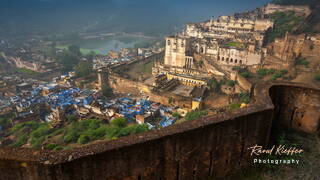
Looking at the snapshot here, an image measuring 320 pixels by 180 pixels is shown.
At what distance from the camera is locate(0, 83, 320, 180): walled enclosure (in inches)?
186

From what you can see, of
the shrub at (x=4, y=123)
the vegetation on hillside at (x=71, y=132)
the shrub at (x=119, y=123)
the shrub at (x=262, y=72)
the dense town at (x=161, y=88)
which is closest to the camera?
the vegetation on hillside at (x=71, y=132)

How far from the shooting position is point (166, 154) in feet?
18.5

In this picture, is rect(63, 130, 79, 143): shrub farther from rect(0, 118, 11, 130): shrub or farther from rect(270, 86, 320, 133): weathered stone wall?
rect(270, 86, 320, 133): weathered stone wall

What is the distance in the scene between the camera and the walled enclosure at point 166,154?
471 cm

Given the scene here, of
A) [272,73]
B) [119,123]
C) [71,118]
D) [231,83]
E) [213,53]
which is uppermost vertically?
[213,53]

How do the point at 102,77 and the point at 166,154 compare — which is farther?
the point at 102,77

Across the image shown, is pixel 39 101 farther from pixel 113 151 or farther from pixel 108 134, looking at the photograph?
pixel 113 151

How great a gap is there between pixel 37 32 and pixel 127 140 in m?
128

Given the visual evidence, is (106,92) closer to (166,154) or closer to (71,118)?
(71,118)

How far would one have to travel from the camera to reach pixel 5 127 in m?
24.4

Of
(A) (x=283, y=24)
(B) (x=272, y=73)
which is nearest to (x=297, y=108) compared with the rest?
(B) (x=272, y=73)

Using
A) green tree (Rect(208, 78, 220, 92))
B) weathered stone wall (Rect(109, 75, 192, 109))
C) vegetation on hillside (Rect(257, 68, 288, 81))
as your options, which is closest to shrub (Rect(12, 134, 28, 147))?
weathered stone wall (Rect(109, 75, 192, 109))

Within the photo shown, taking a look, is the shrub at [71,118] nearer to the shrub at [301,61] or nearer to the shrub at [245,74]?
the shrub at [245,74]

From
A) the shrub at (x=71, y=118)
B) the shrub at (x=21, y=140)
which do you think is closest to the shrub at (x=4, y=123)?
the shrub at (x=21, y=140)
